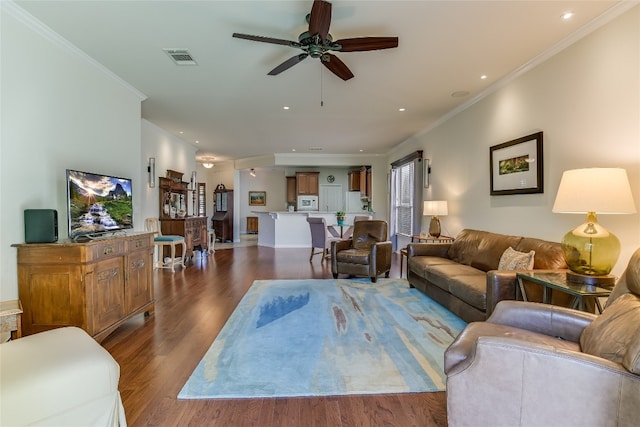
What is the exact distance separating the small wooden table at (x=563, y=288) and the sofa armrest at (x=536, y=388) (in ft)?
3.11

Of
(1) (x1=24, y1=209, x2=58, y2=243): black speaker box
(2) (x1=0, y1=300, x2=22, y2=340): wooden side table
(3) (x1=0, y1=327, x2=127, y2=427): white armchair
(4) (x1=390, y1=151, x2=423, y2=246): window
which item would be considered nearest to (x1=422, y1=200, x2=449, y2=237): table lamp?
(4) (x1=390, y1=151, x2=423, y2=246): window

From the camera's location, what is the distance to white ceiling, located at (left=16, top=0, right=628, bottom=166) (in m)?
2.39

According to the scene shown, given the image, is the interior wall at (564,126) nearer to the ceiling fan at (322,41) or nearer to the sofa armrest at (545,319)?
the sofa armrest at (545,319)

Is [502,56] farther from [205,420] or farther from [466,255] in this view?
[205,420]

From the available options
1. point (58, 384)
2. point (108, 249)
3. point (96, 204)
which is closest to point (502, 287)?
point (58, 384)

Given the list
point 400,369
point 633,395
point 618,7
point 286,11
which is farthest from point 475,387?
point 618,7

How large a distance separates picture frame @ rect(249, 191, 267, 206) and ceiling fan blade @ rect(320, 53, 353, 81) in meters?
Result: 8.95

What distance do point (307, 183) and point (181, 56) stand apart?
7151mm

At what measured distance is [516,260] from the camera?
2.92m

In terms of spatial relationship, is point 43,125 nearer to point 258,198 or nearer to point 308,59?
point 308,59

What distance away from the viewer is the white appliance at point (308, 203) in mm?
10688

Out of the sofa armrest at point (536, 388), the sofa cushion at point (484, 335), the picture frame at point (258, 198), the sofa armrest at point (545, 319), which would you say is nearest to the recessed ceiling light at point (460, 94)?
the sofa armrest at point (545, 319)

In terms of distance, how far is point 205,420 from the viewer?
5.64ft

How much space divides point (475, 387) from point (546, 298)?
148cm
